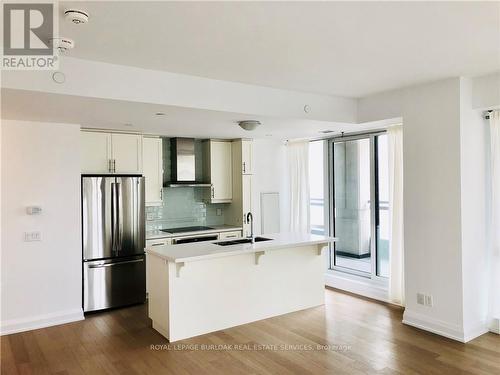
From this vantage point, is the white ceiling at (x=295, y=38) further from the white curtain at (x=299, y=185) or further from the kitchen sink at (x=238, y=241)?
the white curtain at (x=299, y=185)

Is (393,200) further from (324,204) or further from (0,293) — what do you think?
(0,293)

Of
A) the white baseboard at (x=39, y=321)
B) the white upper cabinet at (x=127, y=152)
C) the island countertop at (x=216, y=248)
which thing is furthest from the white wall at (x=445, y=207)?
the white baseboard at (x=39, y=321)

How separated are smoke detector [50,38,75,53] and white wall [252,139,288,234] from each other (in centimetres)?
417

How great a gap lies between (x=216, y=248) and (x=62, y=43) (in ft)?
8.33

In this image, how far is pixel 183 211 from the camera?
6.53m

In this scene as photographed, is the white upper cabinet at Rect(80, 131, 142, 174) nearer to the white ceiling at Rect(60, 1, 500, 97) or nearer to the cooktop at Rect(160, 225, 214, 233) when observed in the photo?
the cooktop at Rect(160, 225, 214, 233)

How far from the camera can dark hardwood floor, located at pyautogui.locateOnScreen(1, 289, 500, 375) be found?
3.45m

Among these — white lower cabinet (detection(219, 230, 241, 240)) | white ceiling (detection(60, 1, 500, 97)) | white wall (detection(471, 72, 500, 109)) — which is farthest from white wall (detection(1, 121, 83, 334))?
white wall (detection(471, 72, 500, 109))

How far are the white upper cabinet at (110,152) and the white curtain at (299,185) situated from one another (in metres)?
2.70

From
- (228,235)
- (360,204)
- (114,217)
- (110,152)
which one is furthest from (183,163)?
(360,204)

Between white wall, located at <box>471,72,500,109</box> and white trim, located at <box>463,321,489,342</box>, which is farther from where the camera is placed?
white trim, located at <box>463,321,489,342</box>

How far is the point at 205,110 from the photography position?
13.1ft

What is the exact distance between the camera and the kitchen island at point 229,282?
4.12 m

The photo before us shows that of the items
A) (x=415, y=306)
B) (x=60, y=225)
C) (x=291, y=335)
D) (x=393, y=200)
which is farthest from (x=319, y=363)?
(x=60, y=225)
